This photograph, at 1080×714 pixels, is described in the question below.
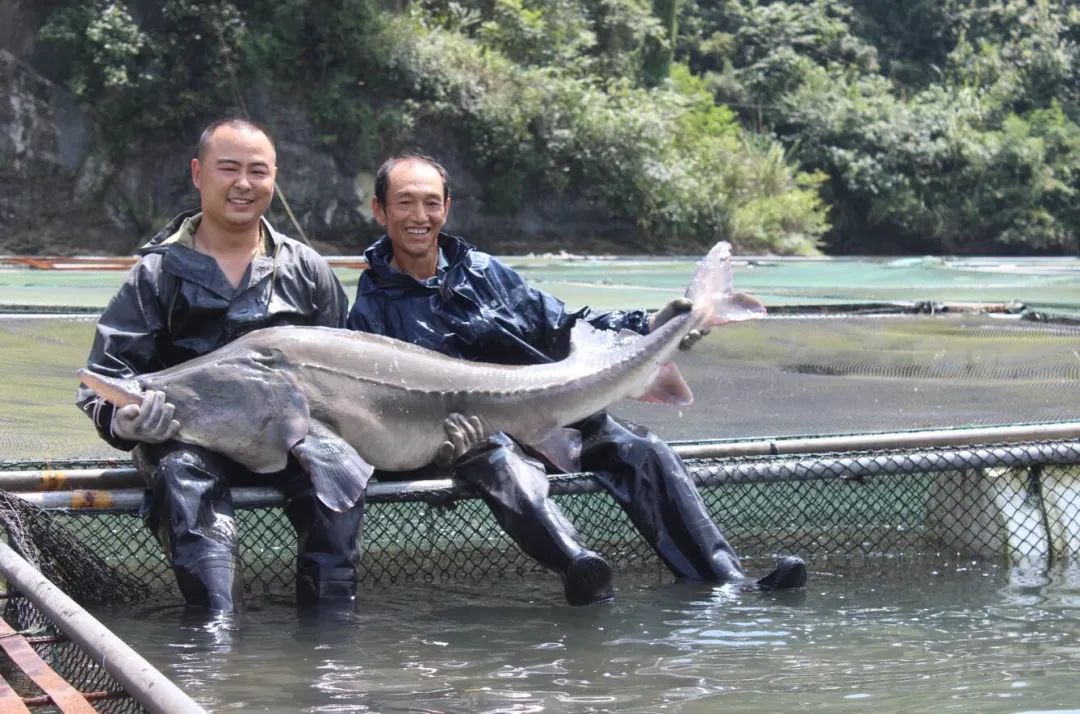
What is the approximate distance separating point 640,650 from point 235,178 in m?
1.65

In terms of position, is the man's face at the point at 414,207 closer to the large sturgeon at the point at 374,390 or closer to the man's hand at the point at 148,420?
the large sturgeon at the point at 374,390

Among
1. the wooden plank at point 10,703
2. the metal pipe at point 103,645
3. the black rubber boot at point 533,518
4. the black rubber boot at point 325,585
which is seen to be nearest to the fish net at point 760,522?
the black rubber boot at point 533,518

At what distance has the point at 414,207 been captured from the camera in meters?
4.26

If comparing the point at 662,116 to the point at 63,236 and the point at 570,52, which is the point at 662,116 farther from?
the point at 63,236

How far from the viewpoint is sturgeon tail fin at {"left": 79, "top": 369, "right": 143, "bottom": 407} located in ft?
11.5

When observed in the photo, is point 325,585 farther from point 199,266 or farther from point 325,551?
point 199,266

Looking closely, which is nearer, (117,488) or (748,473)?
A: (117,488)

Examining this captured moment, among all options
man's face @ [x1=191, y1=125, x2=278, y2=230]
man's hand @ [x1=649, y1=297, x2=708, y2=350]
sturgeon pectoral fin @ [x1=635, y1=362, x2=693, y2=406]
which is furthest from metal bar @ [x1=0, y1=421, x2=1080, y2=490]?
man's face @ [x1=191, y1=125, x2=278, y2=230]

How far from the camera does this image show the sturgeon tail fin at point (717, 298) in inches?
170

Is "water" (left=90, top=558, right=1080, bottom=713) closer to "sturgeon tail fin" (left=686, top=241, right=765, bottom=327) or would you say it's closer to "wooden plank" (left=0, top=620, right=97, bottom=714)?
"wooden plank" (left=0, top=620, right=97, bottom=714)

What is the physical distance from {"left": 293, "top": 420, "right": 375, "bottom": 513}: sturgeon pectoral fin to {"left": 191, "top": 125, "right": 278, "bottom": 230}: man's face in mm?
647

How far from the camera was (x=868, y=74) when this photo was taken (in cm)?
4516

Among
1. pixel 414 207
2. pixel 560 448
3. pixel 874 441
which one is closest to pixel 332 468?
pixel 560 448

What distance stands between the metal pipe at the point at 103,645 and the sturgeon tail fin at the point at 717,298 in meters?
2.07
